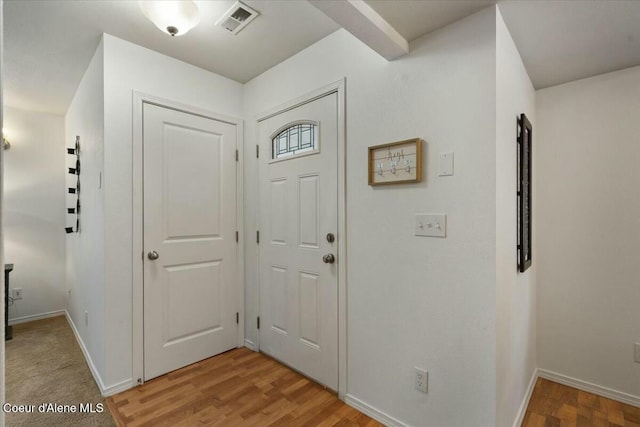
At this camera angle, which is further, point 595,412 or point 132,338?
point 132,338

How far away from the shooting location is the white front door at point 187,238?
2.39 m

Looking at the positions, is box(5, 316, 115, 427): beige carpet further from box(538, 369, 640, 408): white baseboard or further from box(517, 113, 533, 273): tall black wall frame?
box(538, 369, 640, 408): white baseboard

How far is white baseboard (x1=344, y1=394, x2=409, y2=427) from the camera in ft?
6.18

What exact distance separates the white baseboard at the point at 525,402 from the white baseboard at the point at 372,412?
676 millimetres

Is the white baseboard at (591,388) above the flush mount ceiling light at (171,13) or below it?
below

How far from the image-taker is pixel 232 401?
2.12 metres

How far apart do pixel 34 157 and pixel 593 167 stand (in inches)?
216

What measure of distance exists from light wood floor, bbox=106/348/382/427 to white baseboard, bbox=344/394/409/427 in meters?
0.03

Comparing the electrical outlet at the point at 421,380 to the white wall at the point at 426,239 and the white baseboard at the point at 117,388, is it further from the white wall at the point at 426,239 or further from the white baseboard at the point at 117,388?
the white baseboard at the point at 117,388

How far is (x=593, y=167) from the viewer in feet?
7.51

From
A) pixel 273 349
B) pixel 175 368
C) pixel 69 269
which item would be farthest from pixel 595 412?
pixel 69 269

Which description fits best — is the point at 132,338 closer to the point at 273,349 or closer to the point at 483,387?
the point at 273,349

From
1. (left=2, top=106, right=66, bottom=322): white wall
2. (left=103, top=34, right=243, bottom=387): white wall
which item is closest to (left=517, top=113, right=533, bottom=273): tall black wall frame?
(left=103, top=34, right=243, bottom=387): white wall

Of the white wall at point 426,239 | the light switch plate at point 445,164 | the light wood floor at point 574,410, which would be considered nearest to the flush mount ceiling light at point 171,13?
the white wall at point 426,239
